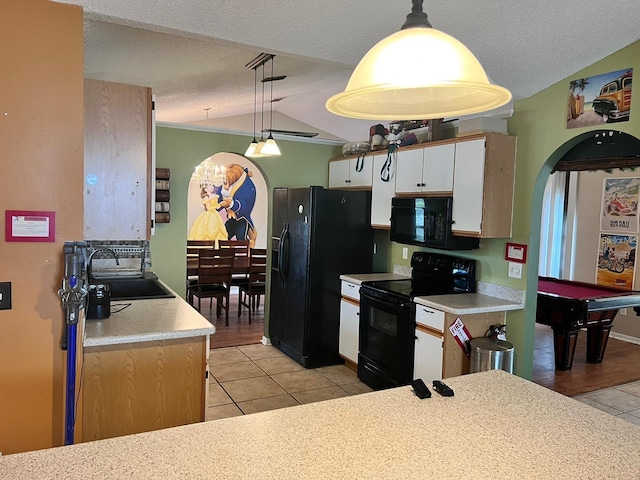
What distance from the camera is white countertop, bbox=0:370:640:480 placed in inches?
45.4

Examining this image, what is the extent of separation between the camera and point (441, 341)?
3.32m

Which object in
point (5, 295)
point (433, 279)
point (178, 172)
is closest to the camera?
point (5, 295)

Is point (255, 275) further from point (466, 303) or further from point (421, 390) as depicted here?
point (421, 390)

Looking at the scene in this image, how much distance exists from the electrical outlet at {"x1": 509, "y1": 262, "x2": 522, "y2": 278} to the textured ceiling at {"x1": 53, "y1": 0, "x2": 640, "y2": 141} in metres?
1.20

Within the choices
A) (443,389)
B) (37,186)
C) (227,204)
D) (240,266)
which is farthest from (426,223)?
(227,204)

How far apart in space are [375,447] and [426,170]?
295 cm

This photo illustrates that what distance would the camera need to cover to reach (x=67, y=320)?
2.00 metres

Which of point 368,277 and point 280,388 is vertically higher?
point 368,277

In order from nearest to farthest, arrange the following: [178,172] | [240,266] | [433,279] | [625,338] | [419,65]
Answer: [419,65]
[433,279]
[178,172]
[625,338]
[240,266]

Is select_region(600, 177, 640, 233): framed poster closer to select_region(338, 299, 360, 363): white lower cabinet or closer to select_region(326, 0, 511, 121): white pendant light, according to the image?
select_region(338, 299, 360, 363): white lower cabinet

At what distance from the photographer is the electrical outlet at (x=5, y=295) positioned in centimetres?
197

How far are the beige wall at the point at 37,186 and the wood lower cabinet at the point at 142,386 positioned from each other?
20 centimetres

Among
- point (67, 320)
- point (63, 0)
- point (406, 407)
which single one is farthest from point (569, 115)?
point (67, 320)

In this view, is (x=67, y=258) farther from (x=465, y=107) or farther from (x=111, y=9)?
(x=465, y=107)
